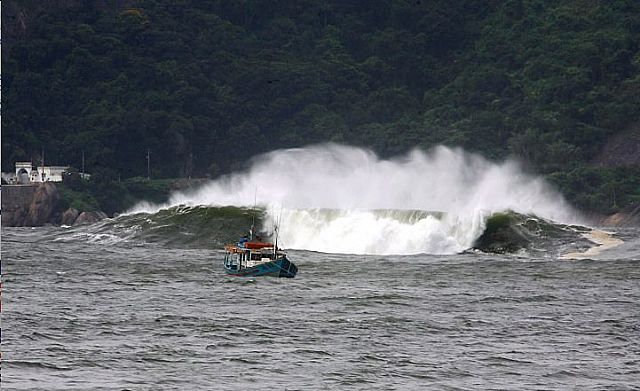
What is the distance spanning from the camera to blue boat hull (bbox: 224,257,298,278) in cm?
5394

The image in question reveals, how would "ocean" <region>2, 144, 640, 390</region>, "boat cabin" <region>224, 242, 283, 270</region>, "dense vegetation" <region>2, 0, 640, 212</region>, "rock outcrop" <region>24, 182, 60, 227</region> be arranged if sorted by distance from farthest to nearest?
"dense vegetation" <region>2, 0, 640, 212</region>, "rock outcrop" <region>24, 182, 60, 227</region>, "boat cabin" <region>224, 242, 283, 270</region>, "ocean" <region>2, 144, 640, 390</region>

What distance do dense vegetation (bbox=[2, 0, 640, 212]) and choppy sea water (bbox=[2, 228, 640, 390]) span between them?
10083 centimetres

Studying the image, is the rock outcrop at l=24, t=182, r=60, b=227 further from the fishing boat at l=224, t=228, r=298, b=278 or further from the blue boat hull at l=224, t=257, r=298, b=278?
the blue boat hull at l=224, t=257, r=298, b=278

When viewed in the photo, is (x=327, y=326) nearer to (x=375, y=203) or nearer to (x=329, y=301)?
(x=329, y=301)

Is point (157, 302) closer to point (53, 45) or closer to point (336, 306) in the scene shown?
point (336, 306)

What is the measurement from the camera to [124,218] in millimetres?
85312

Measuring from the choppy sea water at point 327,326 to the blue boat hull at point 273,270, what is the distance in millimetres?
605

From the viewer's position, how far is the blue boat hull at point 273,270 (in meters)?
53.9

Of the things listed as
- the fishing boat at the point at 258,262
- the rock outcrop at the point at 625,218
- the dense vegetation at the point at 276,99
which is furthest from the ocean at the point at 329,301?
the dense vegetation at the point at 276,99

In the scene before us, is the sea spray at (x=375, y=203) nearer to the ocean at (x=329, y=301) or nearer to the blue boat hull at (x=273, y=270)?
the ocean at (x=329, y=301)

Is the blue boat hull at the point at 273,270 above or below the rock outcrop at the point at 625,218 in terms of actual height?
below

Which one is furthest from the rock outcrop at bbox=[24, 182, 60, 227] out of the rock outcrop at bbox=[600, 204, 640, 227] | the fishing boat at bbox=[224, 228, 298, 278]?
the fishing boat at bbox=[224, 228, 298, 278]

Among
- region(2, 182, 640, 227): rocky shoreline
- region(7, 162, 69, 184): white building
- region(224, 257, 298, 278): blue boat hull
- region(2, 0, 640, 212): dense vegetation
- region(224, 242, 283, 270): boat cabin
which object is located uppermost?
region(2, 0, 640, 212): dense vegetation

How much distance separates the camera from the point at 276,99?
189 meters
